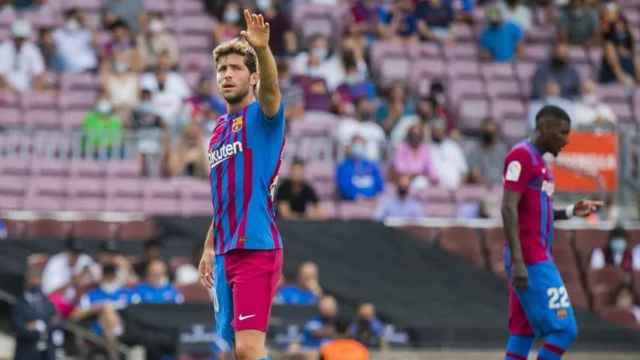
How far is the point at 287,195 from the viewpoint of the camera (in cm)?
1923

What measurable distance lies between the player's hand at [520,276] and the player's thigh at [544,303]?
0.09 m

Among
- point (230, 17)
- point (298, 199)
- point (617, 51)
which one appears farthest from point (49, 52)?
point (617, 51)

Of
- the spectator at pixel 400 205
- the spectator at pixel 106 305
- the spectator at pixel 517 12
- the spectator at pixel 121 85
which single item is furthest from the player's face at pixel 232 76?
the spectator at pixel 517 12

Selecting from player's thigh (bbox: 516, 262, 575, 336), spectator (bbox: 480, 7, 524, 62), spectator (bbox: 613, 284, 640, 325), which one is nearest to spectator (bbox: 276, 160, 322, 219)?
spectator (bbox: 613, 284, 640, 325)

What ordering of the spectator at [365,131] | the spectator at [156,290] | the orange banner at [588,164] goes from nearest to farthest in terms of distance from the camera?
1. the spectator at [156,290]
2. the spectator at [365,131]
3. the orange banner at [588,164]

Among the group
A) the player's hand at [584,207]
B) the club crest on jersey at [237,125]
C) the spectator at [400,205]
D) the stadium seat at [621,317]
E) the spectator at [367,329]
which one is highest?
the club crest on jersey at [237,125]

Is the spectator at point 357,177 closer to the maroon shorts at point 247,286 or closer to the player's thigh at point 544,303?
the player's thigh at point 544,303

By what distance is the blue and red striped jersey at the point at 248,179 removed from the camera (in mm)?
9219

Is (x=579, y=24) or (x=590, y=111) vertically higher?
(x=579, y=24)

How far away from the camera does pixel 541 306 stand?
11.2 m

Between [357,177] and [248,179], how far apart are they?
10413mm

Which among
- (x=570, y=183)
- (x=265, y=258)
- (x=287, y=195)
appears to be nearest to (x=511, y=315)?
(x=265, y=258)

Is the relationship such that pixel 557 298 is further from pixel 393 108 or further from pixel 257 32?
pixel 393 108

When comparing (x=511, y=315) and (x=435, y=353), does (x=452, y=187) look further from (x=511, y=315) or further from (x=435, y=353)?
(x=511, y=315)
